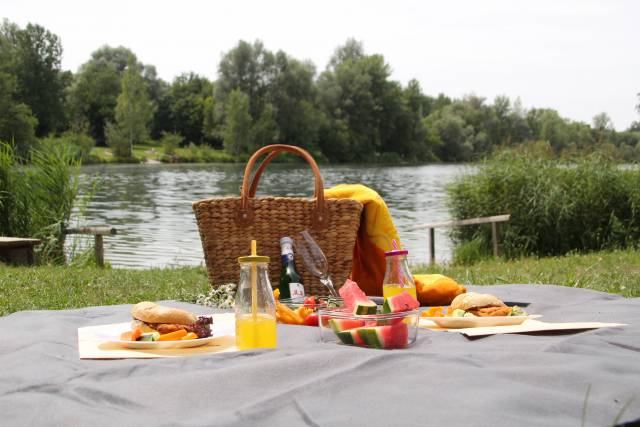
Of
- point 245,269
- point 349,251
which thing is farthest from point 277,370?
point 349,251

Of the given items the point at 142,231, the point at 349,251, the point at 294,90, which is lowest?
the point at 142,231

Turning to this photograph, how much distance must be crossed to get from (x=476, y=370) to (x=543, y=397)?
0.25 m

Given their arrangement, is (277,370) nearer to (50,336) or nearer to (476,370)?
(476,370)

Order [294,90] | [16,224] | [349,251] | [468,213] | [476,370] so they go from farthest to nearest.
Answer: [294,90], [468,213], [16,224], [349,251], [476,370]

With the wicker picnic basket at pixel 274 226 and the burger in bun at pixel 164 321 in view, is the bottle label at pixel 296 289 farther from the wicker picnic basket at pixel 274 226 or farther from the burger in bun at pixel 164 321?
the burger in bun at pixel 164 321

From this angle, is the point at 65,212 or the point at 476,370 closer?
the point at 476,370

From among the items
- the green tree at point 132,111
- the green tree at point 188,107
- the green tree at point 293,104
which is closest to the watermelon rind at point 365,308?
the green tree at point 293,104

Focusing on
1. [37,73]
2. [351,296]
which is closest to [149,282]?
[351,296]

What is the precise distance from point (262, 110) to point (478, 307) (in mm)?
52173

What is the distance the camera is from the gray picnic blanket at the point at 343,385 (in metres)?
Answer: 1.82

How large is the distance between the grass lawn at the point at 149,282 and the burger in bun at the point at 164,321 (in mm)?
1633

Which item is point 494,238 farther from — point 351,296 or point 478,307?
point 351,296

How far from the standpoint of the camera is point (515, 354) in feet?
7.48

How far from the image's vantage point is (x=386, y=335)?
97.9 inches
